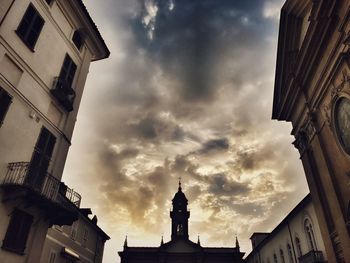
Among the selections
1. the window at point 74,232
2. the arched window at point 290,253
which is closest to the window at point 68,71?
the window at point 74,232

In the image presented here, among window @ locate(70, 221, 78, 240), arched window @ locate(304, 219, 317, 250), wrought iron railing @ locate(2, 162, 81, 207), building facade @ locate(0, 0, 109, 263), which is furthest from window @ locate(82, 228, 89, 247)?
arched window @ locate(304, 219, 317, 250)

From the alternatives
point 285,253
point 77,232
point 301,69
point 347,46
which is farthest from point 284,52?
point 77,232

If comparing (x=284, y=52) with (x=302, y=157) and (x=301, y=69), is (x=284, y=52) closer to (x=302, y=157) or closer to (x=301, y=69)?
(x=301, y=69)

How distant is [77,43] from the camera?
17531mm

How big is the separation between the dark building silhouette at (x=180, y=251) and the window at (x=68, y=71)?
38.4m

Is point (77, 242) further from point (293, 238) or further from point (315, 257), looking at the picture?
point (315, 257)

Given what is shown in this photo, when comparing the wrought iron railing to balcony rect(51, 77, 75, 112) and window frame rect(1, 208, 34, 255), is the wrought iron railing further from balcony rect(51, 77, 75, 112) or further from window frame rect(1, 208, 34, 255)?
balcony rect(51, 77, 75, 112)

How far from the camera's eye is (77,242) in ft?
88.2

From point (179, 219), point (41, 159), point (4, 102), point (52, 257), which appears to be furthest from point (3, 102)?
point (179, 219)

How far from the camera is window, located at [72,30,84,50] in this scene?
17255 millimetres

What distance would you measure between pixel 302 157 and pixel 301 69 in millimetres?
4940

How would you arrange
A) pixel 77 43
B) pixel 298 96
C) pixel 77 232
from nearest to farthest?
pixel 298 96, pixel 77 43, pixel 77 232

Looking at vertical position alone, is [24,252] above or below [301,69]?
below

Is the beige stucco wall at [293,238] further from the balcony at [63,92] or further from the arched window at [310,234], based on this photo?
the balcony at [63,92]
